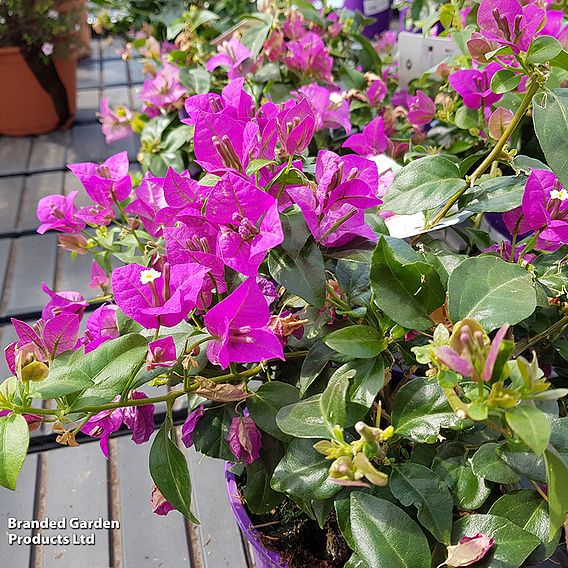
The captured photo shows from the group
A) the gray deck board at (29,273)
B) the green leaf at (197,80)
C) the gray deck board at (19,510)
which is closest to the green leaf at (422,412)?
the gray deck board at (19,510)

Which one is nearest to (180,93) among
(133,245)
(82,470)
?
(133,245)

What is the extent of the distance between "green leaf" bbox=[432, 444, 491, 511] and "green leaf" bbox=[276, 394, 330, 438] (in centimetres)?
10

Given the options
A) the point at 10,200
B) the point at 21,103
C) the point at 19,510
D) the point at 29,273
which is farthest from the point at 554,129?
the point at 21,103

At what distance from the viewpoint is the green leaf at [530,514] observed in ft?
1.41

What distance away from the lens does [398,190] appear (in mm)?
521

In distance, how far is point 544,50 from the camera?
0.46 meters

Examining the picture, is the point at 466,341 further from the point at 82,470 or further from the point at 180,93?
the point at 180,93

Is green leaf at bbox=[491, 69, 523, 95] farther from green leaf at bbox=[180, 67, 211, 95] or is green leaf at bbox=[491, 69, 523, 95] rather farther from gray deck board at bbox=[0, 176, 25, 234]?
gray deck board at bbox=[0, 176, 25, 234]

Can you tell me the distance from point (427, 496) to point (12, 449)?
268 mm

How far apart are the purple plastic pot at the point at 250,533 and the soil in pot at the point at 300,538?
1 cm

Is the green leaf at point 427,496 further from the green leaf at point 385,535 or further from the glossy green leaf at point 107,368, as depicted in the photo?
the glossy green leaf at point 107,368

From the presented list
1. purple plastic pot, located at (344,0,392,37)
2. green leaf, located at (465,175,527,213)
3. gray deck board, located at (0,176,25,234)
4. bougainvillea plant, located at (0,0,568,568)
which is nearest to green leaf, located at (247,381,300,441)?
bougainvillea plant, located at (0,0,568,568)

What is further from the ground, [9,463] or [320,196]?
[320,196]

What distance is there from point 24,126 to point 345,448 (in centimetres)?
160
